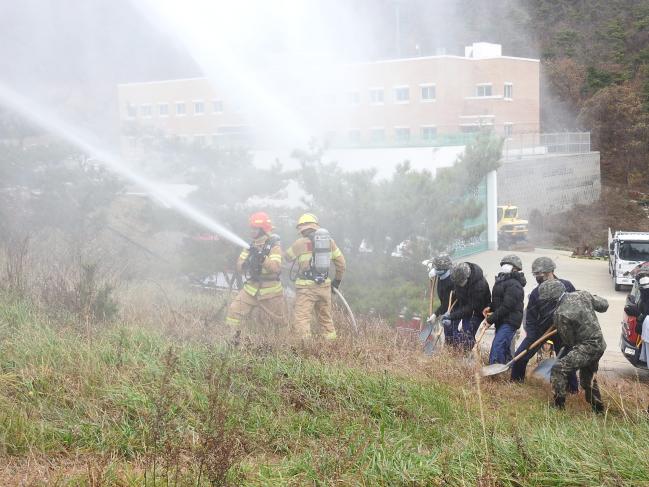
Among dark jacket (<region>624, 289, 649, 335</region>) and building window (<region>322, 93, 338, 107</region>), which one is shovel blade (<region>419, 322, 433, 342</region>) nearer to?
dark jacket (<region>624, 289, 649, 335</region>)

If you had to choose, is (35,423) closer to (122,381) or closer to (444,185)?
(122,381)

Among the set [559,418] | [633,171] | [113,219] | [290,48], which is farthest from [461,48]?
[559,418]

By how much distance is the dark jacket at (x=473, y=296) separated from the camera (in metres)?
7.94

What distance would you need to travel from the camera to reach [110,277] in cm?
980

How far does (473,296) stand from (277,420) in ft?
11.6

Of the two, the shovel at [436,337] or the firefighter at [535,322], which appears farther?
the shovel at [436,337]

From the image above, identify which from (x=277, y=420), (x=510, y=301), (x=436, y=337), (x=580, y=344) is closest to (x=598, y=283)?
(x=436, y=337)

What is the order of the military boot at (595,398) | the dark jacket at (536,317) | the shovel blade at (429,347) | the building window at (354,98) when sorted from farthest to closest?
A: 1. the building window at (354,98)
2. the shovel blade at (429,347)
3. the dark jacket at (536,317)
4. the military boot at (595,398)

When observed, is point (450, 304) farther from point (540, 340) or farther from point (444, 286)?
point (540, 340)

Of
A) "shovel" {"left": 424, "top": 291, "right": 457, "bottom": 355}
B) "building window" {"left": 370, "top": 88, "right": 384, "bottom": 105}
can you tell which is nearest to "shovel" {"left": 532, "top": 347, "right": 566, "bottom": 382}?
"shovel" {"left": 424, "top": 291, "right": 457, "bottom": 355}

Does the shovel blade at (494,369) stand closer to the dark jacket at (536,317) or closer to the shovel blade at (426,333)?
the dark jacket at (536,317)

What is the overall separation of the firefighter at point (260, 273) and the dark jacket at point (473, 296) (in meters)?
1.83

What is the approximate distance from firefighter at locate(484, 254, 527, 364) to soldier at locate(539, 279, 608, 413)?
3.88 ft

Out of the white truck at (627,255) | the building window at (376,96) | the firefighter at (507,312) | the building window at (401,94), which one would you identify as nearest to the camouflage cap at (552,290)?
the firefighter at (507,312)
